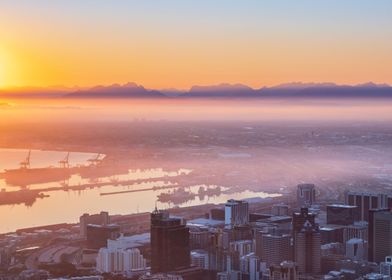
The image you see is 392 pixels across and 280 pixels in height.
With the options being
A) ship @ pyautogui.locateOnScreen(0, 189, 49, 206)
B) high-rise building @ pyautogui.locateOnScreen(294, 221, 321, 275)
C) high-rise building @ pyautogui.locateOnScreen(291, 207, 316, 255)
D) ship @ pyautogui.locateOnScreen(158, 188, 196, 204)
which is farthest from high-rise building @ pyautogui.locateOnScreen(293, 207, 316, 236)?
ship @ pyautogui.locateOnScreen(0, 189, 49, 206)

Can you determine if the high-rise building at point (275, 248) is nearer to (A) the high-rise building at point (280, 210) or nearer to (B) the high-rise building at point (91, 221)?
(A) the high-rise building at point (280, 210)

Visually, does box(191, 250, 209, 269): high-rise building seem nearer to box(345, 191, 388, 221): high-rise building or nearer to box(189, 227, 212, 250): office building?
box(189, 227, 212, 250): office building

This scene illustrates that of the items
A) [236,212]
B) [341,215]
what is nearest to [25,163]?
[236,212]

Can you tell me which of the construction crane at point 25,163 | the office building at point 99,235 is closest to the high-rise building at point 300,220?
the office building at point 99,235

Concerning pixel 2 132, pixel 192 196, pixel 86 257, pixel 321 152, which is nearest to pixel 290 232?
pixel 86 257

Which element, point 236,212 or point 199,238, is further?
point 236,212

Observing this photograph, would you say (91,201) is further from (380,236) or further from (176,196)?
(380,236)

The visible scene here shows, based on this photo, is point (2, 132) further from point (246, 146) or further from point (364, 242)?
point (364, 242)
